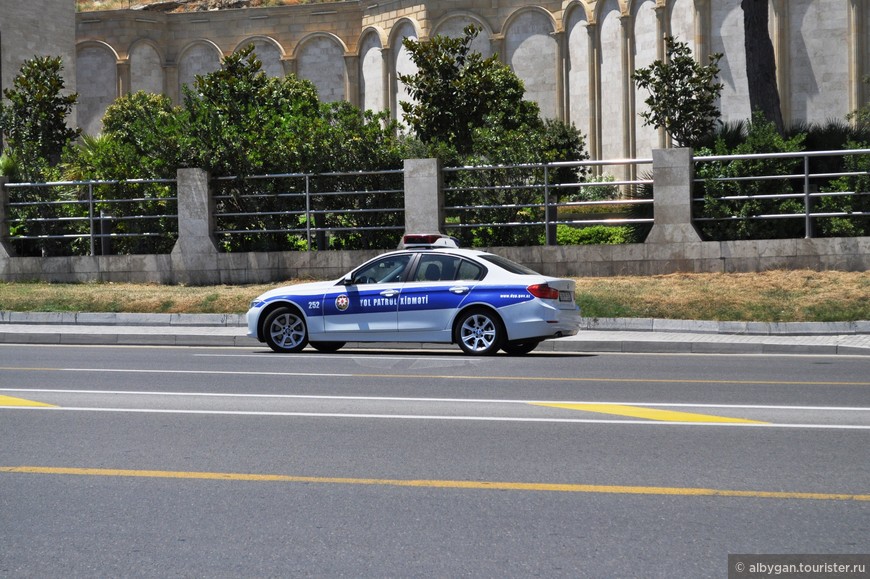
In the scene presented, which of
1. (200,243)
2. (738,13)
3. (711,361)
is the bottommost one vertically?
(711,361)

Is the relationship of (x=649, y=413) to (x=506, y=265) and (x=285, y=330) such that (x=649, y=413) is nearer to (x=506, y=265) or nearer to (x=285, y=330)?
(x=506, y=265)

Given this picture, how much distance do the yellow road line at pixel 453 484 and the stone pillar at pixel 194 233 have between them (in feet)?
59.1

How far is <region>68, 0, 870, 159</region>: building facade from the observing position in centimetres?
4612

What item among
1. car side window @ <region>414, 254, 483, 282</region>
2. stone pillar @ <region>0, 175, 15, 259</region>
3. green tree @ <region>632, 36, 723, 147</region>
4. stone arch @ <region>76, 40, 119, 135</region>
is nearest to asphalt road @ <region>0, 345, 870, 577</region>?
car side window @ <region>414, 254, 483, 282</region>

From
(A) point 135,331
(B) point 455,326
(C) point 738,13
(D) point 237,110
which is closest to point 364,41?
(C) point 738,13

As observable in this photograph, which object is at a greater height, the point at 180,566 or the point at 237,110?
the point at 237,110

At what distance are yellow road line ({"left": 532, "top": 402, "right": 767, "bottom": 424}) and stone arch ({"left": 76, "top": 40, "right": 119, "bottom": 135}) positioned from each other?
57.8 m

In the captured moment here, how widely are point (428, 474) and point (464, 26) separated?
52.0m

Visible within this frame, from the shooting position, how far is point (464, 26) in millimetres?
57250

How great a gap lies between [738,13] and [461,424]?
40.2 meters

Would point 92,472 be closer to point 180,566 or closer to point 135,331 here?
point 180,566

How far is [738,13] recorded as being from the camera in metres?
45.8

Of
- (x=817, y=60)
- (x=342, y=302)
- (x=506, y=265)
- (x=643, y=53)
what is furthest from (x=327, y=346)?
(x=643, y=53)

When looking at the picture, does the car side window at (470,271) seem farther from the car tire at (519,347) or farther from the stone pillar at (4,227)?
the stone pillar at (4,227)
